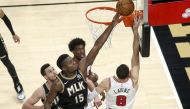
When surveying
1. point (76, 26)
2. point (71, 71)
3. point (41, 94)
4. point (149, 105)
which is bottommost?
point (149, 105)

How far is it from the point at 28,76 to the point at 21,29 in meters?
1.49

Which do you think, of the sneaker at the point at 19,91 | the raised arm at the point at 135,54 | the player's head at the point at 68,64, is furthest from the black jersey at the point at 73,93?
the sneaker at the point at 19,91

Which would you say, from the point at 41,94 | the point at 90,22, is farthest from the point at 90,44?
the point at 41,94

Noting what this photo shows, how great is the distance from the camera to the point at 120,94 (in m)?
4.95

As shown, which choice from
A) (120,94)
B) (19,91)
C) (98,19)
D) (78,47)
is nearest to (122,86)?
(120,94)

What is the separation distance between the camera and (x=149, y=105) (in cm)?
633

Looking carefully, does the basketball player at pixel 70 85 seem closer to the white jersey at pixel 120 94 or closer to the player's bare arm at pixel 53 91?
the player's bare arm at pixel 53 91

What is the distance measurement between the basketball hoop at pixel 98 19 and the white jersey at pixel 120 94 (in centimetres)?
224

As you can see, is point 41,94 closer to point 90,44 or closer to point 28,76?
point 28,76

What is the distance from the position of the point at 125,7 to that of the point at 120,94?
3.20ft

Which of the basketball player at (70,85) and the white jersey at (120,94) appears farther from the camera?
the white jersey at (120,94)

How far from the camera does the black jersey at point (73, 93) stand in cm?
432

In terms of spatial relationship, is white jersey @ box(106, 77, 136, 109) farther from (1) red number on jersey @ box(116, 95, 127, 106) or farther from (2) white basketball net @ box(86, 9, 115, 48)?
(2) white basketball net @ box(86, 9, 115, 48)

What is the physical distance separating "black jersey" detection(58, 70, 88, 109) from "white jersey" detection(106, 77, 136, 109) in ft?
1.75
